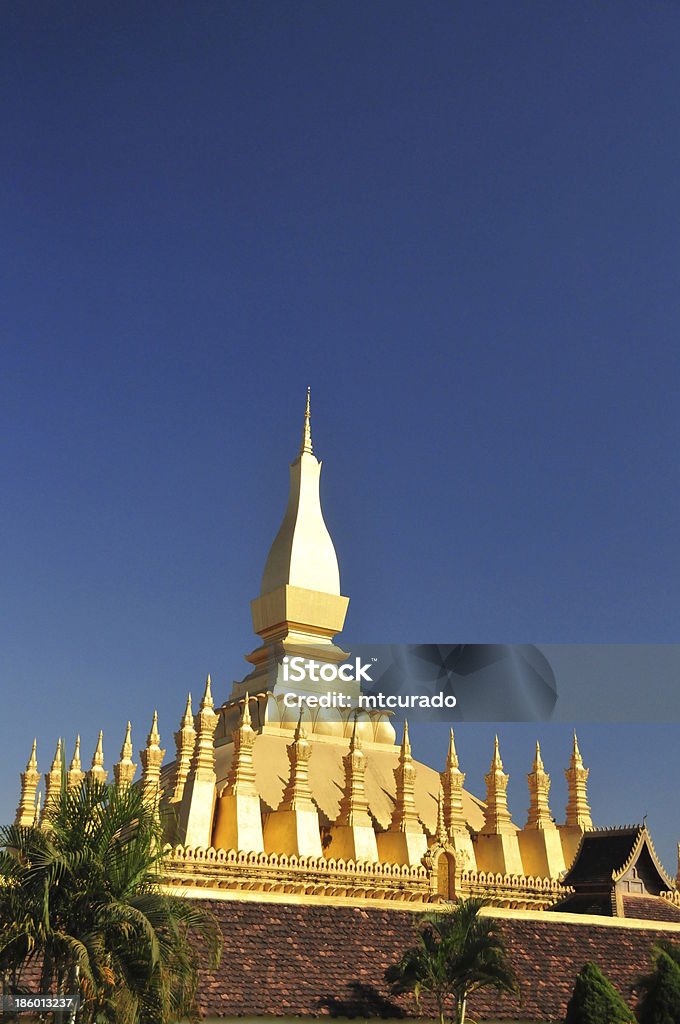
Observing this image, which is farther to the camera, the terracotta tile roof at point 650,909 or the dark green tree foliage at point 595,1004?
the terracotta tile roof at point 650,909

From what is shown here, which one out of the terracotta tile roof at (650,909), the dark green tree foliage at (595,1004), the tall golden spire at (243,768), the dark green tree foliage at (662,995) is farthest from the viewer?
the tall golden spire at (243,768)

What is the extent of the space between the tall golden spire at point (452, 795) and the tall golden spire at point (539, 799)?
274cm

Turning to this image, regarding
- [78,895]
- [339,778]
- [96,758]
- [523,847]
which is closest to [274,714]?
[339,778]

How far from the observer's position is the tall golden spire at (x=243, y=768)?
27.8 metres

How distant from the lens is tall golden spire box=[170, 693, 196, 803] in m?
28.2

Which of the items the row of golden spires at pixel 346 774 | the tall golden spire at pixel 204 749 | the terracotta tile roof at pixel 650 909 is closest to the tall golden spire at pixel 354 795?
the row of golden spires at pixel 346 774

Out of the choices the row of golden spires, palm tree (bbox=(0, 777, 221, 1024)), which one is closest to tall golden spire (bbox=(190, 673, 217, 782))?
the row of golden spires

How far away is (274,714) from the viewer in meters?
32.9

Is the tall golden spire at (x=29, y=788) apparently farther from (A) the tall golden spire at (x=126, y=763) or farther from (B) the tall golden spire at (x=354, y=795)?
(B) the tall golden spire at (x=354, y=795)

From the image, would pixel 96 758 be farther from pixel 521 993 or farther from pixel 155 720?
Answer: pixel 521 993

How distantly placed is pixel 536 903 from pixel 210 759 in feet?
27.5

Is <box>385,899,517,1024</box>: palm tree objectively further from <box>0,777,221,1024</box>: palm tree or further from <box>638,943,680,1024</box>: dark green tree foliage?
<box>0,777,221,1024</box>: palm tree

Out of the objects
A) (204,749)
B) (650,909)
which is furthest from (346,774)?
(650,909)

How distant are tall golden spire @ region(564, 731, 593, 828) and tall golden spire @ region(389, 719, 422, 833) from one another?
5.43m
